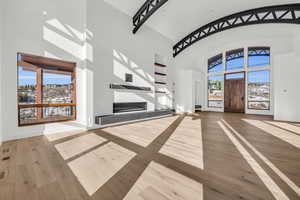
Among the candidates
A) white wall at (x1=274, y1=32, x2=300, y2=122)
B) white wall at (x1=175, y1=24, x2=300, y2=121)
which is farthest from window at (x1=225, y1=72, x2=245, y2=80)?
white wall at (x1=274, y1=32, x2=300, y2=122)

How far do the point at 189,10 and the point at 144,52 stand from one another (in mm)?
2918

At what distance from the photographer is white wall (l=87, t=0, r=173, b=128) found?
12.8ft

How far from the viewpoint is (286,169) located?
1.61m

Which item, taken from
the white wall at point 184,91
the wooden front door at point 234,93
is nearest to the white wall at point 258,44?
the white wall at point 184,91

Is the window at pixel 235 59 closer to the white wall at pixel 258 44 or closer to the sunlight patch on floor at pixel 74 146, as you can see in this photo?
the white wall at pixel 258 44

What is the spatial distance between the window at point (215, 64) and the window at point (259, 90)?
1792 mm

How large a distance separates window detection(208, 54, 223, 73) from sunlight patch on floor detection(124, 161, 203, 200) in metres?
8.84

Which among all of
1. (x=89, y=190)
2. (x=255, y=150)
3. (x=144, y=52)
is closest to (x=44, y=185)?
(x=89, y=190)

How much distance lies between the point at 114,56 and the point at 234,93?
304 inches

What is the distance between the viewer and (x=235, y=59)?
779 cm

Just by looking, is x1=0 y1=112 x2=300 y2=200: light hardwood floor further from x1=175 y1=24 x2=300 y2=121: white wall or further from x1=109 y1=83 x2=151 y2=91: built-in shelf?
x1=175 y1=24 x2=300 y2=121: white wall

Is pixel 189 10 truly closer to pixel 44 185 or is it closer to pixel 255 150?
pixel 255 150

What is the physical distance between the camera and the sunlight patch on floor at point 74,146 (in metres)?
2.10

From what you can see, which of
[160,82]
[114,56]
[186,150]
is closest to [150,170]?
[186,150]
